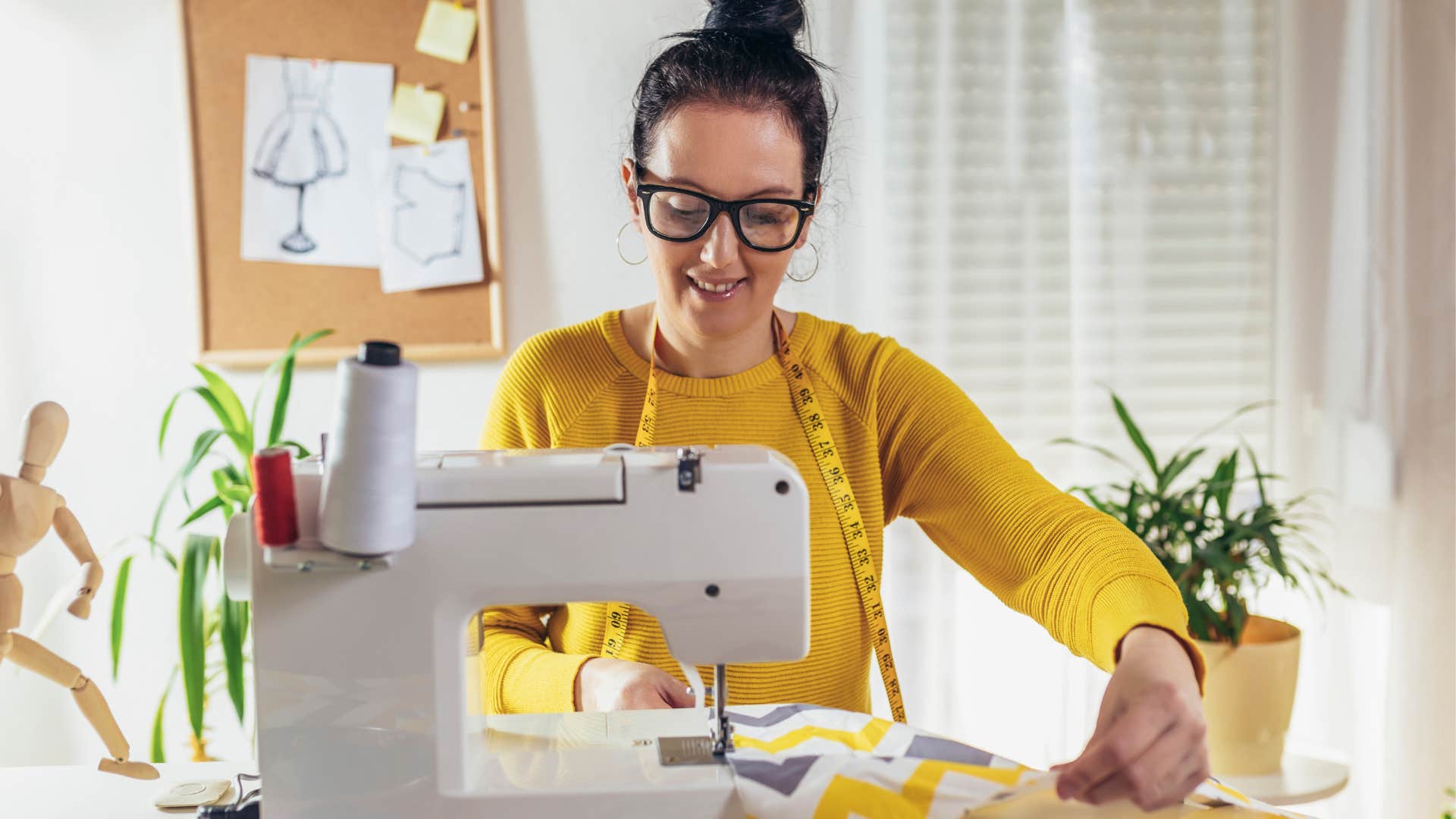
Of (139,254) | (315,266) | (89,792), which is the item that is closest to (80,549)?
(89,792)

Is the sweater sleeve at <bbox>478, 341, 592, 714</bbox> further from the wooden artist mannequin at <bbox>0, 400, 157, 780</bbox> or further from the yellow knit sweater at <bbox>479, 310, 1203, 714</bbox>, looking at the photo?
the wooden artist mannequin at <bbox>0, 400, 157, 780</bbox>

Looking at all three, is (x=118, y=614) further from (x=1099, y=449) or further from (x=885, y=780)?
(x=1099, y=449)

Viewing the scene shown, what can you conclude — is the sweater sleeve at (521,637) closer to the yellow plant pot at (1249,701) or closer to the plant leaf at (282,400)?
the plant leaf at (282,400)


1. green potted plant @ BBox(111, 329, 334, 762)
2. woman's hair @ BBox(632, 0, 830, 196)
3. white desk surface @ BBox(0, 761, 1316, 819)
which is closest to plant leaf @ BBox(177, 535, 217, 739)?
green potted plant @ BBox(111, 329, 334, 762)

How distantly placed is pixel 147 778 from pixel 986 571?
0.86 meters

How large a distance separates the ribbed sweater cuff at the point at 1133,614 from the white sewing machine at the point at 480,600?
30 cm

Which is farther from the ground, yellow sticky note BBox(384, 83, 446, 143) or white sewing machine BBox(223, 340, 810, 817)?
yellow sticky note BBox(384, 83, 446, 143)

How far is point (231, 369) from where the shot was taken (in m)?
2.33

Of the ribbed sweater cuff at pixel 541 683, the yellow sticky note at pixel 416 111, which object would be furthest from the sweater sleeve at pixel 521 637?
the yellow sticky note at pixel 416 111

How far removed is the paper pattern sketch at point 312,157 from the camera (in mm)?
2266

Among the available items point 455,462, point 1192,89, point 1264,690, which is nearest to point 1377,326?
point 1192,89

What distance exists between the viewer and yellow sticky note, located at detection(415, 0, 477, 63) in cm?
226

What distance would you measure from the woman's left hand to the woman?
0.05ft

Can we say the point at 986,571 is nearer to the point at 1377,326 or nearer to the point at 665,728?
the point at 665,728
